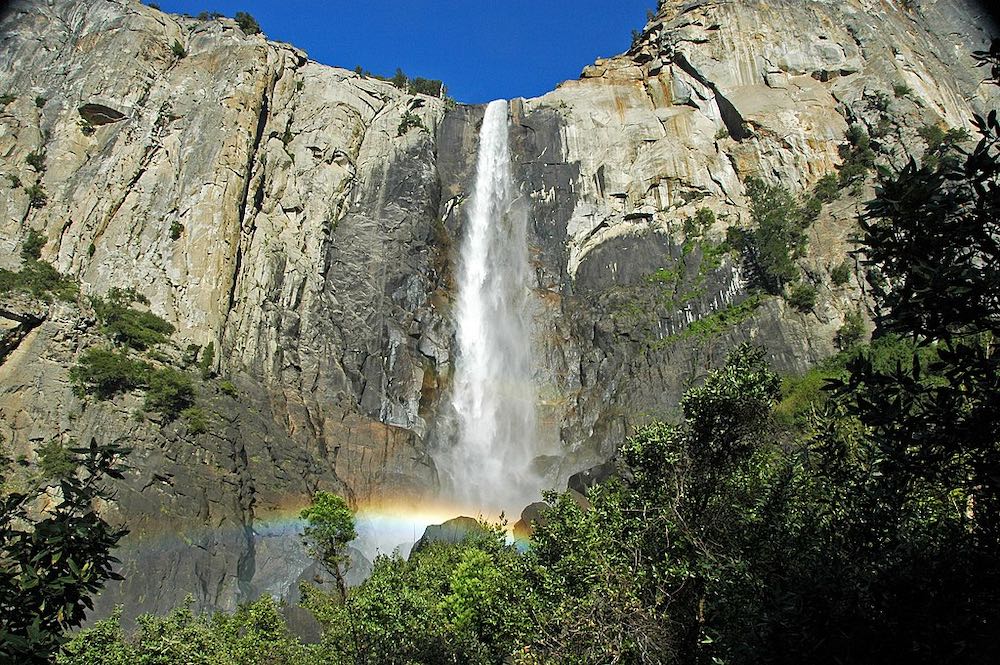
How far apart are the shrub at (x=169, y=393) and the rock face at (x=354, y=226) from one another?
0.72 meters

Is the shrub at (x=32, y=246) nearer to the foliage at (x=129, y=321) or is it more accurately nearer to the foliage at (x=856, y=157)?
the foliage at (x=129, y=321)

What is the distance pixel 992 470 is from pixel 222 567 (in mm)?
30723

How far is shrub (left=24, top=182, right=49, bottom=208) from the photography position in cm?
4436

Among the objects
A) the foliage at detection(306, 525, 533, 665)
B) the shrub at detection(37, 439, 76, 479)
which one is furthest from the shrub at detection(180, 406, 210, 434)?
the foliage at detection(306, 525, 533, 665)

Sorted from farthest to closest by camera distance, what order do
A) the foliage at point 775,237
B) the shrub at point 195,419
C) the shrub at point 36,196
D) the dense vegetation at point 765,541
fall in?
the foliage at point 775,237, the shrub at point 36,196, the shrub at point 195,419, the dense vegetation at point 765,541

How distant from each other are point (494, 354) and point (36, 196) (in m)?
30.5

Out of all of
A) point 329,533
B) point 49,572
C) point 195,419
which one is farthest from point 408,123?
point 49,572

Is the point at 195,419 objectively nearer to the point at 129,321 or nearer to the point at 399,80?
the point at 129,321

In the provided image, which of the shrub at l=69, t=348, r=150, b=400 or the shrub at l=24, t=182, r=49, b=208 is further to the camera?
the shrub at l=24, t=182, r=49, b=208

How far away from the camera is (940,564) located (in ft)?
19.9

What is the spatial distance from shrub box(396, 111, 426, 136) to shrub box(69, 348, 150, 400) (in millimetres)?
30615

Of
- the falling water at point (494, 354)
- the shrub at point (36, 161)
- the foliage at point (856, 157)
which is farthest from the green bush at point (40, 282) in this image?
the foliage at point (856, 157)

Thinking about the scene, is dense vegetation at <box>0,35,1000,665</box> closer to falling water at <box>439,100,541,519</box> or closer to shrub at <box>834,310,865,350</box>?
falling water at <box>439,100,541,519</box>

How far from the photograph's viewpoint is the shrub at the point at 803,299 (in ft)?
155
